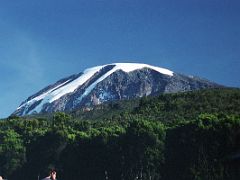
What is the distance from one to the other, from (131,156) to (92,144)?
690cm

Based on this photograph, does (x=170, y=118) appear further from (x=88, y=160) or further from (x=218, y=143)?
(x=218, y=143)

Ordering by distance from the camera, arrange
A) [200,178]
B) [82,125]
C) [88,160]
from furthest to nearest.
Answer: [82,125] → [88,160] → [200,178]

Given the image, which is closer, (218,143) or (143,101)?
(218,143)

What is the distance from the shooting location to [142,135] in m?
82.3

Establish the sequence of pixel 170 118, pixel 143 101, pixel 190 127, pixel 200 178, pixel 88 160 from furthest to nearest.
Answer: pixel 143 101 < pixel 170 118 < pixel 88 160 < pixel 190 127 < pixel 200 178

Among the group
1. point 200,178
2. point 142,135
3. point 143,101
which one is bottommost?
point 200,178

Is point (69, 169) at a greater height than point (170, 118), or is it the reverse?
point (170, 118)

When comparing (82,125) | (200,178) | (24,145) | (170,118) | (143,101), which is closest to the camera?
(200,178)

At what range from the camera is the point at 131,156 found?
80.8 meters

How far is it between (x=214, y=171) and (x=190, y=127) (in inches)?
326

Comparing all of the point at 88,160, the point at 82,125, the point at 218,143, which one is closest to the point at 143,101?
the point at 82,125

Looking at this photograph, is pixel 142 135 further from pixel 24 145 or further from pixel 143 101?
pixel 143 101

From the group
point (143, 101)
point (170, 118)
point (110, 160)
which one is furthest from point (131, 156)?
point (143, 101)

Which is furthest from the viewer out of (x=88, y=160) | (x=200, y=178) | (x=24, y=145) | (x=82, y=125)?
(x=82, y=125)
